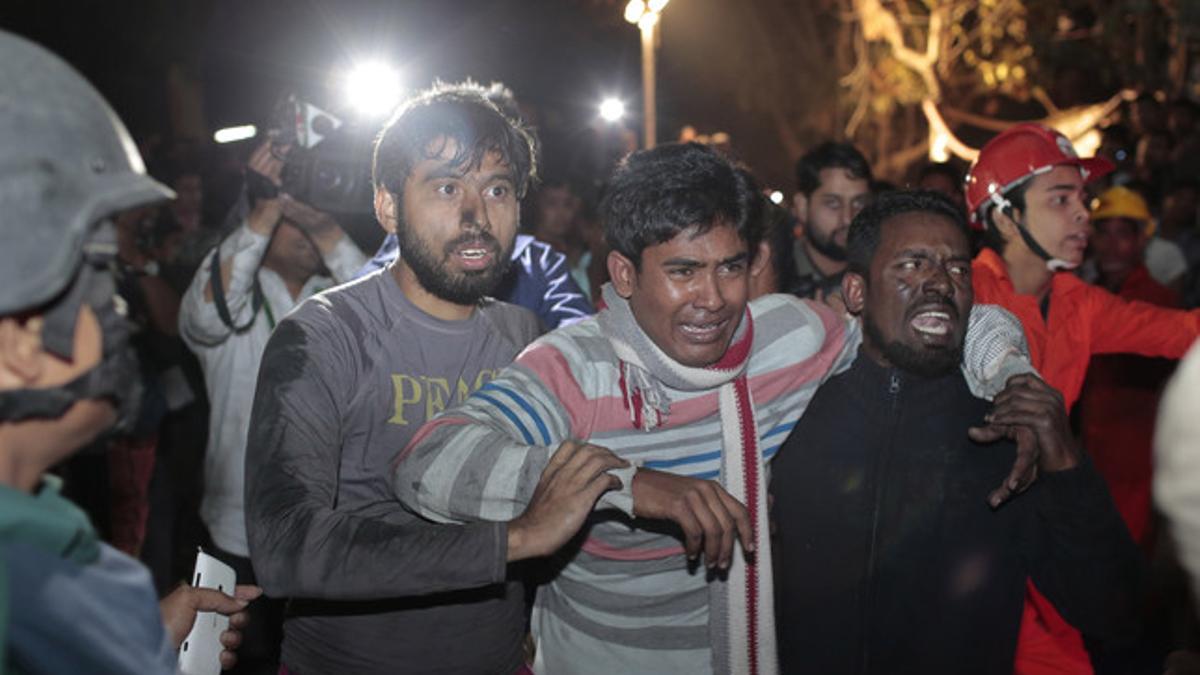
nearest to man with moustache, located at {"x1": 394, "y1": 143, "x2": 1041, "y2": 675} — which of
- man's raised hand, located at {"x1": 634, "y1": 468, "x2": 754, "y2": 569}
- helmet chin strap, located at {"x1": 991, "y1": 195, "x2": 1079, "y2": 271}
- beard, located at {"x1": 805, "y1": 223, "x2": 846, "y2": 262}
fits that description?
man's raised hand, located at {"x1": 634, "y1": 468, "x2": 754, "y2": 569}

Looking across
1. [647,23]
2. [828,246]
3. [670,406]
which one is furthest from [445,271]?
[647,23]

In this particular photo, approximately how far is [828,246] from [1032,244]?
1.65m

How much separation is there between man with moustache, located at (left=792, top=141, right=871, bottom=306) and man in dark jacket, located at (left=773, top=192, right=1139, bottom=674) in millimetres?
2629

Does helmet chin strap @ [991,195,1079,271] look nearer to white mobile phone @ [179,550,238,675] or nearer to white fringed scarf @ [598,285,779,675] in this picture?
white fringed scarf @ [598,285,779,675]

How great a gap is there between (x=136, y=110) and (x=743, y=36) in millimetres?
11310

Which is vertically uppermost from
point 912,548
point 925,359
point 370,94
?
point 370,94

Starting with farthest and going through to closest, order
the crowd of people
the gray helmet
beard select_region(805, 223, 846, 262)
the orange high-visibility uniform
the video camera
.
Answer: beard select_region(805, 223, 846, 262), the video camera, the orange high-visibility uniform, the crowd of people, the gray helmet

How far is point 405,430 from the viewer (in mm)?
2639

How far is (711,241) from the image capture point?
271cm

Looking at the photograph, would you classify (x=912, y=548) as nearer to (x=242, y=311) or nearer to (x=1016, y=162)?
(x=1016, y=162)

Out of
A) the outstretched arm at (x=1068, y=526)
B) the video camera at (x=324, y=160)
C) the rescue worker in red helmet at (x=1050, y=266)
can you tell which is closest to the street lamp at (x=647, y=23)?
the video camera at (x=324, y=160)

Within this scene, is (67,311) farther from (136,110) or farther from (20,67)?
(136,110)

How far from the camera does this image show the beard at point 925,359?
9.82 ft

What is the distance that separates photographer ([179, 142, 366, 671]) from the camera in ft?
13.7
